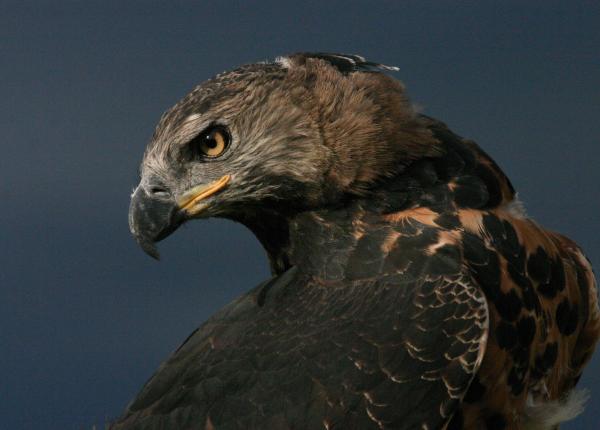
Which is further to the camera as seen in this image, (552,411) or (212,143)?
(552,411)

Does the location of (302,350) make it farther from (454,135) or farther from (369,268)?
(454,135)

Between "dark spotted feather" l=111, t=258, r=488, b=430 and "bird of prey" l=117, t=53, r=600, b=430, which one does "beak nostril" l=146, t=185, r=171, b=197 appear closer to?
"bird of prey" l=117, t=53, r=600, b=430

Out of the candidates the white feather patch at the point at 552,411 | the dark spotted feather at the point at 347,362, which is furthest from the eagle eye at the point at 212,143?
the white feather patch at the point at 552,411

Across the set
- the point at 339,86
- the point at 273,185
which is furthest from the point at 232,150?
the point at 339,86

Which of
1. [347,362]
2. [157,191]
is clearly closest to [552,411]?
[347,362]

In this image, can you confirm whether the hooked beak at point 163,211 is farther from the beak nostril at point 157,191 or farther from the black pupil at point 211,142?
the black pupil at point 211,142

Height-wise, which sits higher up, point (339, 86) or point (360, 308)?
point (339, 86)

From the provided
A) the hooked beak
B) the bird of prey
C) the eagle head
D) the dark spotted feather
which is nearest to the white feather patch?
the bird of prey

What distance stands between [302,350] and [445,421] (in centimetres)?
75

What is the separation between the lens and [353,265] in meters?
5.77

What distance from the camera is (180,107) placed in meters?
5.78

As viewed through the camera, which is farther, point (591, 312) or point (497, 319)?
point (591, 312)

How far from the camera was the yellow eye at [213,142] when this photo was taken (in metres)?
5.73

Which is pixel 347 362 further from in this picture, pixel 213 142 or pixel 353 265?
pixel 213 142
